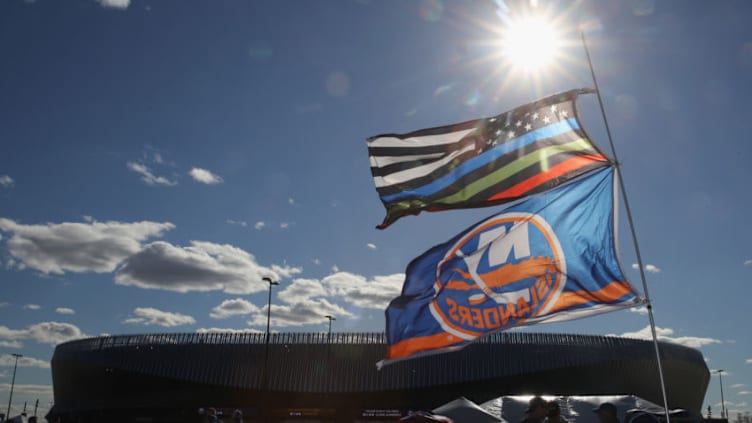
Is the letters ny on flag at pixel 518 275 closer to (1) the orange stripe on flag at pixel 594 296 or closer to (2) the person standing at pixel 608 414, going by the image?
(1) the orange stripe on flag at pixel 594 296

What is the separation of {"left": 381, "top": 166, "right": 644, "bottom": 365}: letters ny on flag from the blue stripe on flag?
816 mm

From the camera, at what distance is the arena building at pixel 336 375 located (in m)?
66.6

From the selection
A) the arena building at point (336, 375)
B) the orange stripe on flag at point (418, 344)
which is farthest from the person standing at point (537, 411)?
the arena building at point (336, 375)

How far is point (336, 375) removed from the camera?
68000mm

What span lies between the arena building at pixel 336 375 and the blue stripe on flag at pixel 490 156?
55750mm

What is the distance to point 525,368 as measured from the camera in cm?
6794

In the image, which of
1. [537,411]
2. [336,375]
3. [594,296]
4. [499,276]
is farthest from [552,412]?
[336,375]

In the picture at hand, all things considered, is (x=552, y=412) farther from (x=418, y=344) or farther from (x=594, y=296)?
(x=418, y=344)

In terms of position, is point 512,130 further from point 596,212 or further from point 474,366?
point 474,366

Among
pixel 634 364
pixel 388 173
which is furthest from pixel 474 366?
pixel 388 173

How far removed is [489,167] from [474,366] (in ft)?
199

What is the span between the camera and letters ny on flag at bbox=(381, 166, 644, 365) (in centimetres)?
835

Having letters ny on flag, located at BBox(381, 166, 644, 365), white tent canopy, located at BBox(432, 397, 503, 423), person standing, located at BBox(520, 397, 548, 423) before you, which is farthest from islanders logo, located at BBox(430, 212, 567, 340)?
white tent canopy, located at BBox(432, 397, 503, 423)

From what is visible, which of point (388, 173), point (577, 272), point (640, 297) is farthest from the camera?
point (388, 173)
